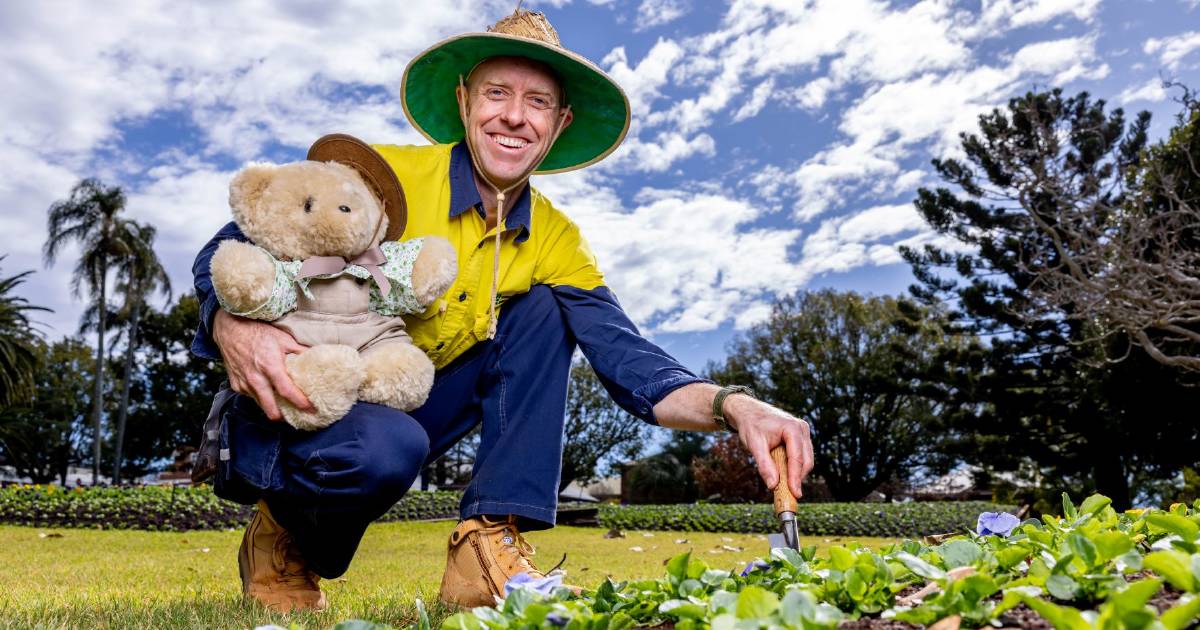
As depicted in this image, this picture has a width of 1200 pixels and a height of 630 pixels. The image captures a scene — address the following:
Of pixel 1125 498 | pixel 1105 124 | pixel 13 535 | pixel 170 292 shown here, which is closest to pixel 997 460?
pixel 1125 498

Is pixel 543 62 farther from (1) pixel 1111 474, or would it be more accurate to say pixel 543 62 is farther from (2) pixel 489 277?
(1) pixel 1111 474

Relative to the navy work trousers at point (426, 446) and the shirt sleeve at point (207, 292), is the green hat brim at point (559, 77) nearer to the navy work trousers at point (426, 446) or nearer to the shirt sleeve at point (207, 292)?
the navy work trousers at point (426, 446)

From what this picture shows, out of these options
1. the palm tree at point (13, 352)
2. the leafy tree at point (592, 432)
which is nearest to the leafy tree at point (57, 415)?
the palm tree at point (13, 352)

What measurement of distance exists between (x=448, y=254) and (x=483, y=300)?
0.27m

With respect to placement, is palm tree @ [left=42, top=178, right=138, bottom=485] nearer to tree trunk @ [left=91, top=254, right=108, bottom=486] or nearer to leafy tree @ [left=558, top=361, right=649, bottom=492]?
tree trunk @ [left=91, top=254, right=108, bottom=486]

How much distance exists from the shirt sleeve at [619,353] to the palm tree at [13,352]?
19.5 m

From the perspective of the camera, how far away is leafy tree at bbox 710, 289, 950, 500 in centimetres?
2614

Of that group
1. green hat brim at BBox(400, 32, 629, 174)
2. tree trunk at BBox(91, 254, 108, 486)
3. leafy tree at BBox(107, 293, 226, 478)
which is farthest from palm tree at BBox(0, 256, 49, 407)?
green hat brim at BBox(400, 32, 629, 174)

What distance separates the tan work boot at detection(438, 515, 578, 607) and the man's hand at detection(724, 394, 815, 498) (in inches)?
31.0

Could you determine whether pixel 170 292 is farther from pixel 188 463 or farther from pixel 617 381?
pixel 617 381

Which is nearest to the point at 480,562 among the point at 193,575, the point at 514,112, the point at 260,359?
the point at 260,359

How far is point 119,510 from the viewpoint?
878 cm

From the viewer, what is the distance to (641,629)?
1302mm

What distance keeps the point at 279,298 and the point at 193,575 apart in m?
2.14
